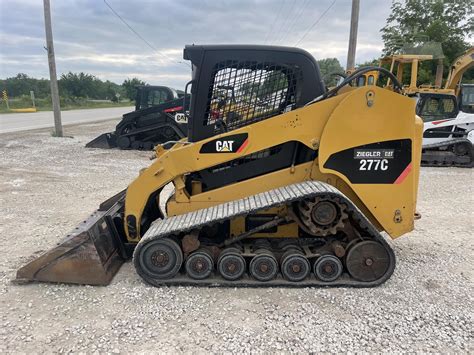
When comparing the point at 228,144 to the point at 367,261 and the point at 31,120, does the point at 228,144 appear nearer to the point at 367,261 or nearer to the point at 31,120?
the point at 367,261

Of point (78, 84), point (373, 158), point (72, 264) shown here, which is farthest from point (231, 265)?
point (78, 84)

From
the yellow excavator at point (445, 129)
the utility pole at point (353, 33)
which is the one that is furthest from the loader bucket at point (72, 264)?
the utility pole at point (353, 33)

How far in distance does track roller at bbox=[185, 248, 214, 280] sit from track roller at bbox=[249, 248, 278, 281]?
418mm

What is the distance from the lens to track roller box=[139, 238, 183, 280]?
3803 millimetres

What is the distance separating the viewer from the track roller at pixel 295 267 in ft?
12.5

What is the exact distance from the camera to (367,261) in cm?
383

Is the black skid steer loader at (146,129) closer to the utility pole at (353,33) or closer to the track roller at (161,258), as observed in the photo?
the utility pole at (353,33)

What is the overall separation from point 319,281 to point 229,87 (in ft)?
7.33

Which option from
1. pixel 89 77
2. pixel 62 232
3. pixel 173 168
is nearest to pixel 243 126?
pixel 173 168

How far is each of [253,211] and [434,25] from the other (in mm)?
30740

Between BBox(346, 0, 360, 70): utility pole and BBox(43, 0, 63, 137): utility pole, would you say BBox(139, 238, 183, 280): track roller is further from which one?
BBox(43, 0, 63, 137): utility pole

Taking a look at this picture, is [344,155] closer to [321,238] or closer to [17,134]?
[321,238]

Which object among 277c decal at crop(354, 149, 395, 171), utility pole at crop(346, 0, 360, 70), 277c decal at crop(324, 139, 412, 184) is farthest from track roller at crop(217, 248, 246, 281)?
utility pole at crop(346, 0, 360, 70)

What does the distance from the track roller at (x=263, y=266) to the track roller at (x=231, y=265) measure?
0.34ft
